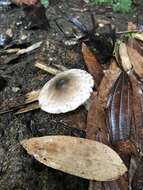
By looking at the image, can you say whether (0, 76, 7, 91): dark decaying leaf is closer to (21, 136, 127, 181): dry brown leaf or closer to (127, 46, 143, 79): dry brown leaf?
(21, 136, 127, 181): dry brown leaf

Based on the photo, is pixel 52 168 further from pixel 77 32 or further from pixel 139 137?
pixel 77 32

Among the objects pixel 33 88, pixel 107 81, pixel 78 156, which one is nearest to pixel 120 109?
pixel 107 81

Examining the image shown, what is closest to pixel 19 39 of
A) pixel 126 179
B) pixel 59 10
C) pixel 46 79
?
pixel 59 10

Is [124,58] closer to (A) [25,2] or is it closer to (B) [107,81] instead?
(B) [107,81]

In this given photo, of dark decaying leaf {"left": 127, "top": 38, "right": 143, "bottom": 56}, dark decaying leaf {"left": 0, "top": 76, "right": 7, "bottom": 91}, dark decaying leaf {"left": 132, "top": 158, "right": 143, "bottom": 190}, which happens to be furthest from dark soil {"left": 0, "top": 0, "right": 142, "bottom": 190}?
dark decaying leaf {"left": 127, "top": 38, "right": 143, "bottom": 56}

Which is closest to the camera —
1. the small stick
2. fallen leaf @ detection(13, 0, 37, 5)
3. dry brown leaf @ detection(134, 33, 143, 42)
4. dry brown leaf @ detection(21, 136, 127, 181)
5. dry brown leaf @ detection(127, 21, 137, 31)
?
dry brown leaf @ detection(21, 136, 127, 181)

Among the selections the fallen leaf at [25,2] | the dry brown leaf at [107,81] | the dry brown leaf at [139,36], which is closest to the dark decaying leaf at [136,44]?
the dry brown leaf at [139,36]

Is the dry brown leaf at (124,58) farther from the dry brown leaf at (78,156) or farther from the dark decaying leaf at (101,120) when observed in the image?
the dry brown leaf at (78,156)
